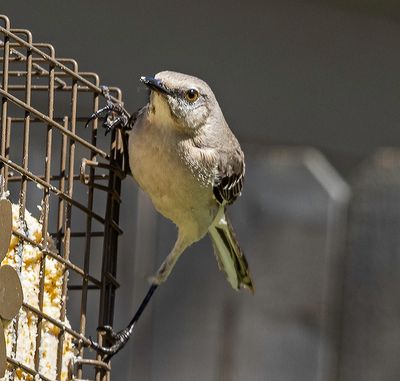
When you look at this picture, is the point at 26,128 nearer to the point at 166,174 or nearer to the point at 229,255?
the point at 166,174

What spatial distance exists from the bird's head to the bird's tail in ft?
1.57

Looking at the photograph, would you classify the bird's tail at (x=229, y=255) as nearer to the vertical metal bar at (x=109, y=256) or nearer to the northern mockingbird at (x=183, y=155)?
the northern mockingbird at (x=183, y=155)

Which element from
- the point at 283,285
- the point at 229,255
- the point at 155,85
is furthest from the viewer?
the point at 283,285

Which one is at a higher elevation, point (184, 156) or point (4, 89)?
point (4, 89)

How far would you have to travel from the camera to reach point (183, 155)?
3.54m

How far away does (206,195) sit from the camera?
3.66 meters

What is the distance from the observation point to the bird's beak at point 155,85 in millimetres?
3367

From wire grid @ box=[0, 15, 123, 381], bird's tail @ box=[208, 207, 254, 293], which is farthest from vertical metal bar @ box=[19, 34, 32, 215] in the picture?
bird's tail @ box=[208, 207, 254, 293]

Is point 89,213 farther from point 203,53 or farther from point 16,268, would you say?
point 203,53

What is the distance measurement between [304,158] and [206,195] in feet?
4.43

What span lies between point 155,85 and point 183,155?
23 cm

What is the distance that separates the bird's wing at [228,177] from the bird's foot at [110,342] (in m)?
0.55

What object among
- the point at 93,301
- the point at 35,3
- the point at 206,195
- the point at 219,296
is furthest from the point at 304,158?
the point at 35,3

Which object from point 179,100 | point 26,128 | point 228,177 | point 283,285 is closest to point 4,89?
point 26,128
